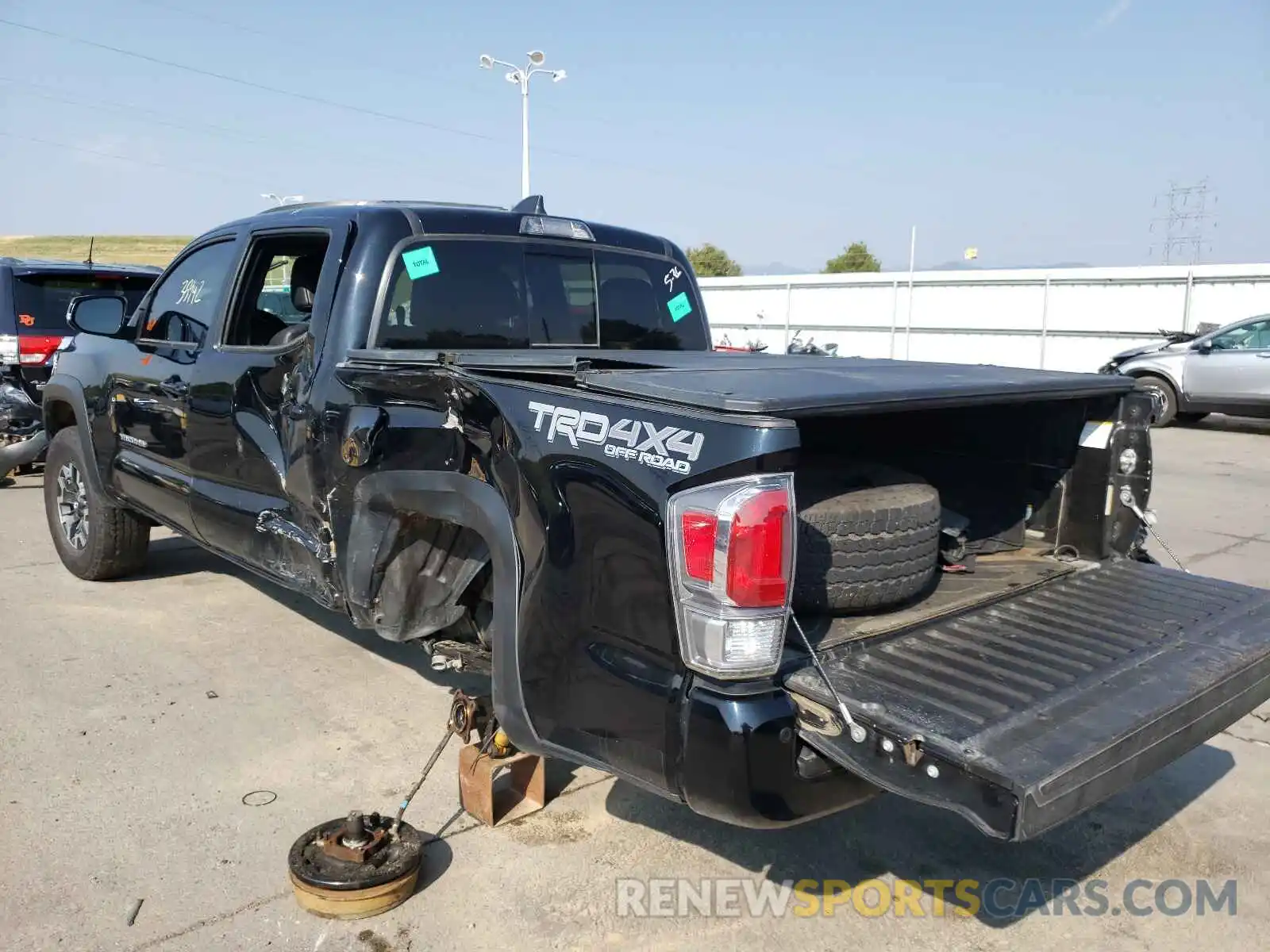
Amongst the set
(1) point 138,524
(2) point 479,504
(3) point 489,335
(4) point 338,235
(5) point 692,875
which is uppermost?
(4) point 338,235

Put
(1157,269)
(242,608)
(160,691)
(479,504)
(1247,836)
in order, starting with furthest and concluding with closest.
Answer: (1157,269) → (242,608) → (160,691) → (1247,836) → (479,504)

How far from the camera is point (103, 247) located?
6134cm

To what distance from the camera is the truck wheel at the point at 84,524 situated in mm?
5766

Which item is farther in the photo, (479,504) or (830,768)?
(479,504)

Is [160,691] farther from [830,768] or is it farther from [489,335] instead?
[830,768]

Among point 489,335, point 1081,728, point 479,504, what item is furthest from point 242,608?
point 1081,728

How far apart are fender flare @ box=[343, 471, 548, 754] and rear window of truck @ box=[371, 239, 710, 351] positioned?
24.5 inches

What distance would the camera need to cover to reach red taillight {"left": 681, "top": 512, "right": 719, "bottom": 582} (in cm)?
229

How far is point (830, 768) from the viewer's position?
2406mm

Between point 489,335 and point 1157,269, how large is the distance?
19154mm

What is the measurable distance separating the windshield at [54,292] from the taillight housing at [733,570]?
28.2 feet

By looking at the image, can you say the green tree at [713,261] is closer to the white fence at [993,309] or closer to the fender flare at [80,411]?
the white fence at [993,309]

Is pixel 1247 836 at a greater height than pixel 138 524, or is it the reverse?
pixel 138 524

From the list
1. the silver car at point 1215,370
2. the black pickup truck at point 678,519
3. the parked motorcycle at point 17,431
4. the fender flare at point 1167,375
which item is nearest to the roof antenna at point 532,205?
the black pickup truck at point 678,519
